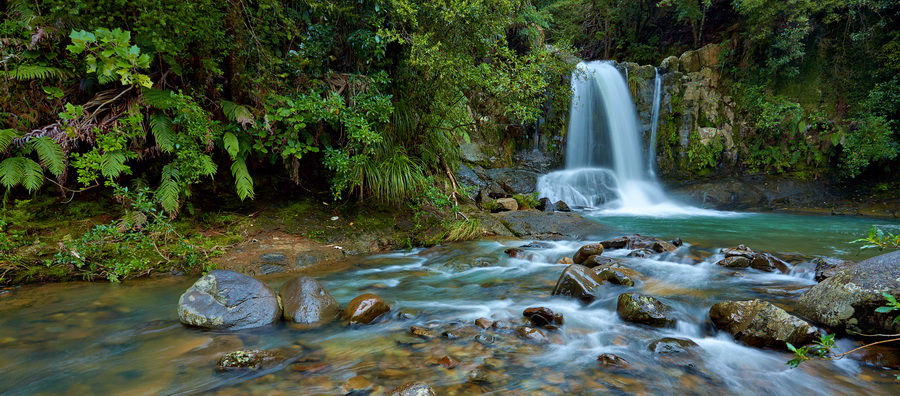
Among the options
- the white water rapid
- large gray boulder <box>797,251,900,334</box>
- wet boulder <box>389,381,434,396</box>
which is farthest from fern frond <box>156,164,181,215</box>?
the white water rapid

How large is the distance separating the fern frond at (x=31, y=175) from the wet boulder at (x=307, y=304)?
3179 millimetres

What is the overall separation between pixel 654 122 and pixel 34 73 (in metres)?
15.7

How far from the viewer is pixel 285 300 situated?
3.98 metres

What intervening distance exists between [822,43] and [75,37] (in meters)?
18.6

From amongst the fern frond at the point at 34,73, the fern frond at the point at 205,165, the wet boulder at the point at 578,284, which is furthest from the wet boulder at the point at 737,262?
the fern frond at the point at 34,73

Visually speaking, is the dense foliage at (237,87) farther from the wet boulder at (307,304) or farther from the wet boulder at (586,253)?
the wet boulder at (586,253)

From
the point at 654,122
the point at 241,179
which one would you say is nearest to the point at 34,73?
the point at 241,179

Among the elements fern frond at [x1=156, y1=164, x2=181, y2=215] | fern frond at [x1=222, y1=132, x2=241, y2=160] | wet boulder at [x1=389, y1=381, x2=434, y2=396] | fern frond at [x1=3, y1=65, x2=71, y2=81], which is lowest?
wet boulder at [x1=389, y1=381, x2=434, y2=396]

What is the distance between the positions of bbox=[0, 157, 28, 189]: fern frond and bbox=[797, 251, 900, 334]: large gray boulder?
7.98 metres

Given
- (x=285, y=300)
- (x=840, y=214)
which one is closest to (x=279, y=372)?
(x=285, y=300)

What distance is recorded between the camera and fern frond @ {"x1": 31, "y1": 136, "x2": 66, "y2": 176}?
4.57 metres

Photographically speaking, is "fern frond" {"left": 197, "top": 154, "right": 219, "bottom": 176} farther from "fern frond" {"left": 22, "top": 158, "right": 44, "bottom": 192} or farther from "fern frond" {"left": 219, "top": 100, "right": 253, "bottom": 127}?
"fern frond" {"left": 22, "top": 158, "right": 44, "bottom": 192}

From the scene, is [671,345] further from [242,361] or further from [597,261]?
[242,361]

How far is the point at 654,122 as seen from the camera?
1472 centimetres
